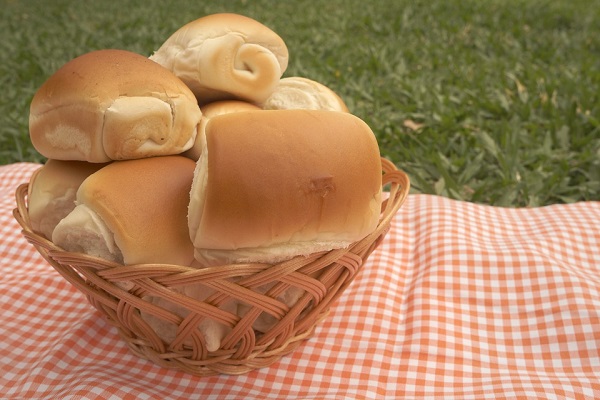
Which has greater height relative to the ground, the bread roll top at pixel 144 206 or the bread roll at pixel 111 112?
the bread roll at pixel 111 112

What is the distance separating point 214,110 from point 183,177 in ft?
0.75

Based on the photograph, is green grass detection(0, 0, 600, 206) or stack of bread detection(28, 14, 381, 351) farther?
green grass detection(0, 0, 600, 206)

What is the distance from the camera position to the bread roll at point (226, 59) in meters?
1.20

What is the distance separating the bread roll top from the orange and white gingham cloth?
0.30m

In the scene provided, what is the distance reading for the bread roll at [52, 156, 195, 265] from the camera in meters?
0.92

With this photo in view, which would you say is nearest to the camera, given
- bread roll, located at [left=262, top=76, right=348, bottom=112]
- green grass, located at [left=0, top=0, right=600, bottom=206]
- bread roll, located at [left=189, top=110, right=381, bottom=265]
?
bread roll, located at [left=189, top=110, right=381, bottom=265]

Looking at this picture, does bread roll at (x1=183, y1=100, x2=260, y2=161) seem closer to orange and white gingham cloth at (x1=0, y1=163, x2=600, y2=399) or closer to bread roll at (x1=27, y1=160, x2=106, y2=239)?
bread roll at (x1=27, y1=160, x2=106, y2=239)

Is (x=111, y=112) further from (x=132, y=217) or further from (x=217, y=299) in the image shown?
(x=217, y=299)

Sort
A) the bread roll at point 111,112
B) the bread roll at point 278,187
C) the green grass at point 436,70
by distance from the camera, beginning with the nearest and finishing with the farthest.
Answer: the bread roll at point 278,187
the bread roll at point 111,112
the green grass at point 436,70

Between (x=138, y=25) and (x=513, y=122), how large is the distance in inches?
116

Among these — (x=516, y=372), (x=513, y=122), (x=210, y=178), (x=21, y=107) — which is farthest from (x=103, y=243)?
(x=21, y=107)

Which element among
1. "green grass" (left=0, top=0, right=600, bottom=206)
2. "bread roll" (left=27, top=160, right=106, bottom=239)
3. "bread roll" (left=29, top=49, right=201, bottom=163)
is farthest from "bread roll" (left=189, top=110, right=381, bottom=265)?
"green grass" (left=0, top=0, right=600, bottom=206)

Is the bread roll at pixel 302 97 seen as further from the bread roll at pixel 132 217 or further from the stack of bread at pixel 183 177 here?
the bread roll at pixel 132 217

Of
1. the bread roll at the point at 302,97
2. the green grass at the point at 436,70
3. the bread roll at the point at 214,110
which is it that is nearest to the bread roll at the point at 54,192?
the bread roll at the point at 214,110
